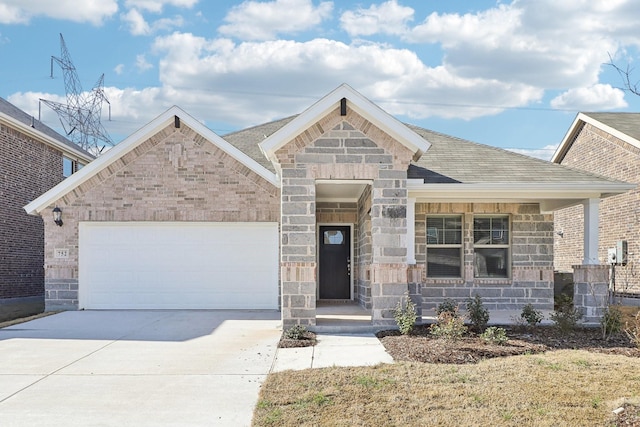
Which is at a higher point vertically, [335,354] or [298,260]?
[298,260]

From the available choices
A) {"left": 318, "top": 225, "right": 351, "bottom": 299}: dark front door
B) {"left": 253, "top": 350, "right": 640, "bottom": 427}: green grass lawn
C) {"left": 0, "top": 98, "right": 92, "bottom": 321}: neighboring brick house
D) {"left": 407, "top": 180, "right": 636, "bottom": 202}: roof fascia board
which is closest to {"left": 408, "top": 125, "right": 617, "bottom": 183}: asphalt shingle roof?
{"left": 407, "top": 180, "right": 636, "bottom": 202}: roof fascia board

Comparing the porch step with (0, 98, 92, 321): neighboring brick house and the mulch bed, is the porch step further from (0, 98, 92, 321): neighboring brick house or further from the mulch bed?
(0, 98, 92, 321): neighboring brick house

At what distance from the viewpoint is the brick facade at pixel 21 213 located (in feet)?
55.9

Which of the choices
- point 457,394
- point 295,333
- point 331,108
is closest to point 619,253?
point 331,108

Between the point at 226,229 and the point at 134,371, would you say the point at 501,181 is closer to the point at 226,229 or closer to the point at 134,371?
the point at 226,229

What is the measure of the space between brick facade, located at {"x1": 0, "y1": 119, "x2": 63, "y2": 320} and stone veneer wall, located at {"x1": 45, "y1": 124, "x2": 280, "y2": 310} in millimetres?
Result: 3473

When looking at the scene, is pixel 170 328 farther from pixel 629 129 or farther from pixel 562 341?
pixel 629 129

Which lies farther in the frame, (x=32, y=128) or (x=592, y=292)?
(x=32, y=128)

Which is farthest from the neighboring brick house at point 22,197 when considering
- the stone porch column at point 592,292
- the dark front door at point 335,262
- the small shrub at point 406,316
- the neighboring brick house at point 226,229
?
the stone porch column at point 592,292

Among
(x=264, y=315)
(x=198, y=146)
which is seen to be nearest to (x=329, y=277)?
(x=264, y=315)

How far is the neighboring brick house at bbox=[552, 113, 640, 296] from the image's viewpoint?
54.6 ft

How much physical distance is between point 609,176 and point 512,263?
7.08 metres

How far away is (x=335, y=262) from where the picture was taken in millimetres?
15336

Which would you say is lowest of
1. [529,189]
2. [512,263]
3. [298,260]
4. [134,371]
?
[134,371]
